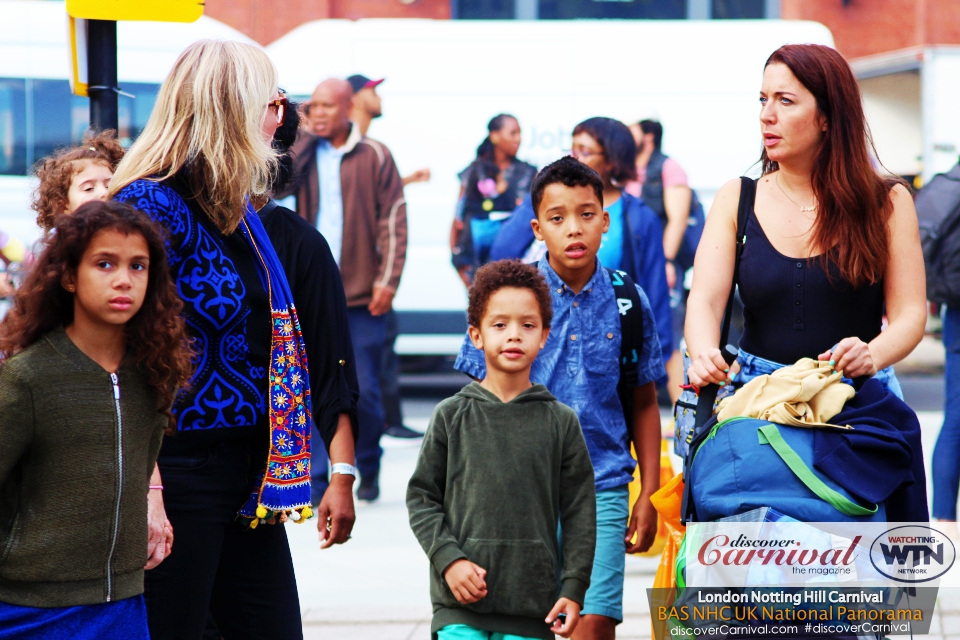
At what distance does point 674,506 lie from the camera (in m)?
3.12

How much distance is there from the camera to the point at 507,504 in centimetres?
306

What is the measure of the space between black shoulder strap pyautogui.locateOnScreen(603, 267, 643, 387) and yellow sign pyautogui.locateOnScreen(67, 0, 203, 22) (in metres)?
1.66

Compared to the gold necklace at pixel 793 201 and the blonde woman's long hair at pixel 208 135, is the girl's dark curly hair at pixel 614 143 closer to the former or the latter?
the gold necklace at pixel 793 201

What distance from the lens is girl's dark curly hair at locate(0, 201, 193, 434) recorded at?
8.05ft

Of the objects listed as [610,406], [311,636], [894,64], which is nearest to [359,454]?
[311,636]

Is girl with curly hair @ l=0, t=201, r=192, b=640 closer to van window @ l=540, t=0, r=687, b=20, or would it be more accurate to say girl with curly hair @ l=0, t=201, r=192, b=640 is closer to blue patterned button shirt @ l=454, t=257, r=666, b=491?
blue patterned button shirt @ l=454, t=257, r=666, b=491

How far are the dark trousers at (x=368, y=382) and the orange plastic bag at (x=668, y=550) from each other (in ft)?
12.6

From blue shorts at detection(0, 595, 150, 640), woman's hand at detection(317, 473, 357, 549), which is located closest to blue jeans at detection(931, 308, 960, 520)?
woman's hand at detection(317, 473, 357, 549)

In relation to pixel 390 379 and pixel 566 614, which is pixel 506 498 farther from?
pixel 390 379

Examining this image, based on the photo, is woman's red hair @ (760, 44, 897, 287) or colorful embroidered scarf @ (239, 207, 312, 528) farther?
woman's red hair @ (760, 44, 897, 287)

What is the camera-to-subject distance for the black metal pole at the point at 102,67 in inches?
158

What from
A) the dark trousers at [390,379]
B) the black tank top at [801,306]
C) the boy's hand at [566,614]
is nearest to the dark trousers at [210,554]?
the boy's hand at [566,614]

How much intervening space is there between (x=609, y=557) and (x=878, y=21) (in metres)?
17.6

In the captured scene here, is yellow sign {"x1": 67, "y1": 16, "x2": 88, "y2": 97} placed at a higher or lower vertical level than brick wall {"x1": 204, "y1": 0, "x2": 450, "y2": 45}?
lower
